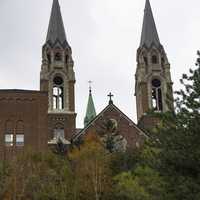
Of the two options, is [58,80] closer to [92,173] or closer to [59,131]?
[59,131]

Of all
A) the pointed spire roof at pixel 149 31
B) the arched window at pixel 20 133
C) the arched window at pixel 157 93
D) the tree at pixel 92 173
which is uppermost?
the pointed spire roof at pixel 149 31

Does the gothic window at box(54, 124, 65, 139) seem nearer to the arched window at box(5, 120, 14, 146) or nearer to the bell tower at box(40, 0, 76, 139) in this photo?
the bell tower at box(40, 0, 76, 139)

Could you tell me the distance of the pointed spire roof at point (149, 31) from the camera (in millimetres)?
69188

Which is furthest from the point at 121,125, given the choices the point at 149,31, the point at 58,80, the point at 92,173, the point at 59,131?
the point at 92,173

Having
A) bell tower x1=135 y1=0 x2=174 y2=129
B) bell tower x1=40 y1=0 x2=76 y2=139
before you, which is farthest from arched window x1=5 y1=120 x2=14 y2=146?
bell tower x1=135 y1=0 x2=174 y2=129

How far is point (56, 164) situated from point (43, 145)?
1298 centimetres

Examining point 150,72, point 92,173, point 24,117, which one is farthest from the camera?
point 150,72

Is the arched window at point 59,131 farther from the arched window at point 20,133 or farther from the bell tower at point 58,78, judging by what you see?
the arched window at point 20,133

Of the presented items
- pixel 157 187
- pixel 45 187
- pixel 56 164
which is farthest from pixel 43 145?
pixel 157 187

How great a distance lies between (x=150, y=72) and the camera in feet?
219

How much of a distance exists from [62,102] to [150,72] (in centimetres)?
1234

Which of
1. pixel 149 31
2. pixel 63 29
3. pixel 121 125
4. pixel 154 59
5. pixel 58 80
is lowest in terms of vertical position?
pixel 121 125

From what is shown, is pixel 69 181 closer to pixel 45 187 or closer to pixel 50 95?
pixel 45 187

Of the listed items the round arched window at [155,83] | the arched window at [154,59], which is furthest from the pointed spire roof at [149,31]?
the round arched window at [155,83]
